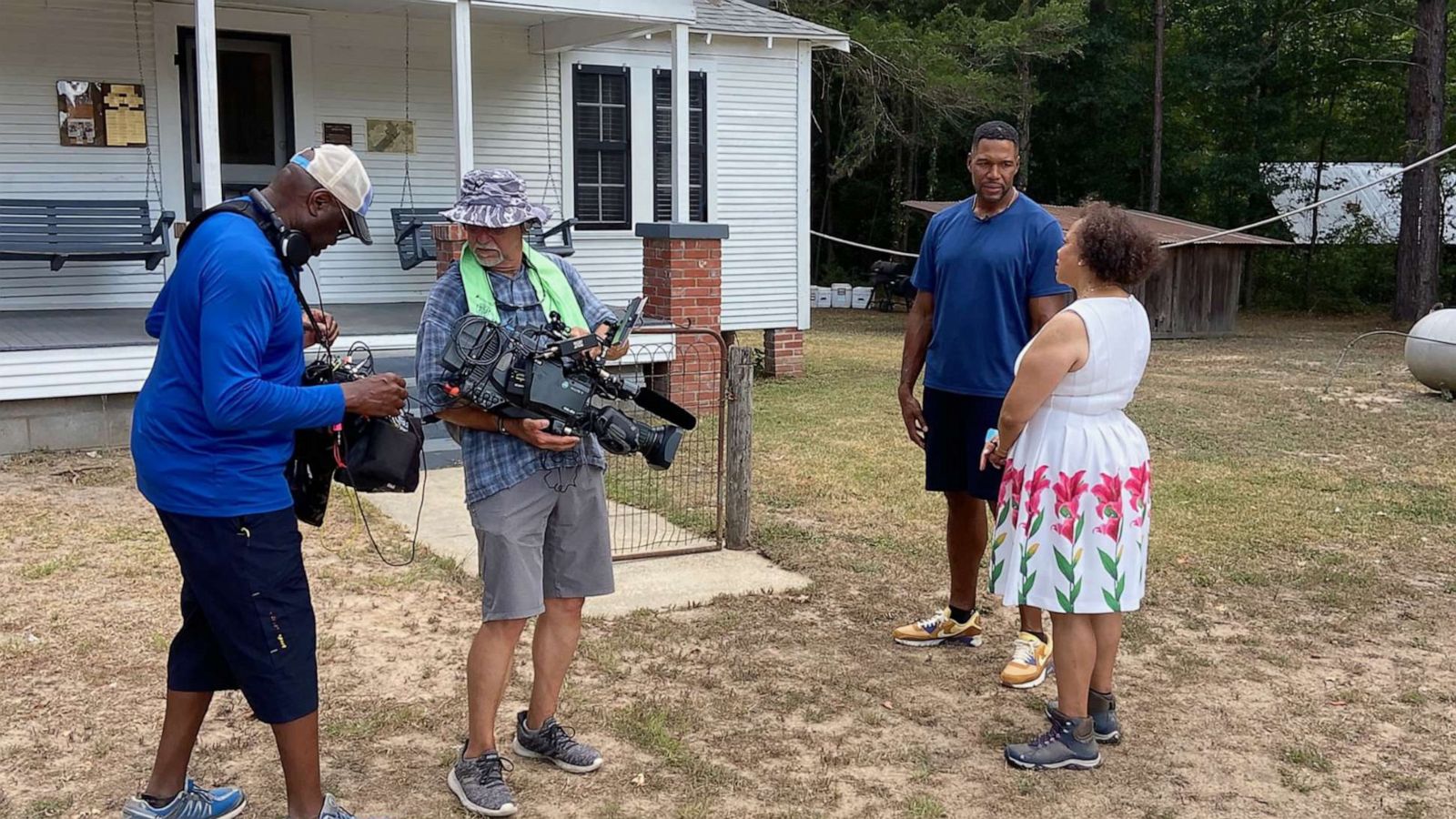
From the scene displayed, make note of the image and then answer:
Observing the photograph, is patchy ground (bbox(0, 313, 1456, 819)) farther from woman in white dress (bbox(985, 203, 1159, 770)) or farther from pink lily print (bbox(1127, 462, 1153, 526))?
pink lily print (bbox(1127, 462, 1153, 526))

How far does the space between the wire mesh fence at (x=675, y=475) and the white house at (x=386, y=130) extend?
1324mm

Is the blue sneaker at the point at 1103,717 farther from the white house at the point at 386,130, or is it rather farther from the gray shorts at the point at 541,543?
Result: the white house at the point at 386,130

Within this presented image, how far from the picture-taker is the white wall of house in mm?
9594

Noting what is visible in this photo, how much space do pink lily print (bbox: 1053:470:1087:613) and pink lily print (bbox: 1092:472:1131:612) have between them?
52 millimetres

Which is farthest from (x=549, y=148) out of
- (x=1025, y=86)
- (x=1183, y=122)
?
(x=1183, y=122)

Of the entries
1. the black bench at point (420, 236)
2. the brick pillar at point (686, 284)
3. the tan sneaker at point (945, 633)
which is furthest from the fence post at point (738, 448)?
the black bench at point (420, 236)

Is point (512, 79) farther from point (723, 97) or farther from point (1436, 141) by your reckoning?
point (1436, 141)

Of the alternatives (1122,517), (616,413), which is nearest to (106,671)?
(616,413)

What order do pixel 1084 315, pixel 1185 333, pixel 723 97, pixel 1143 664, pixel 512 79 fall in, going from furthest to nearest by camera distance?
1. pixel 1185 333
2. pixel 723 97
3. pixel 512 79
4. pixel 1143 664
5. pixel 1084 315

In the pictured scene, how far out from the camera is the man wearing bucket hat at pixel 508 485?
321cm

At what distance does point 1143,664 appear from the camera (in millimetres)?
4590

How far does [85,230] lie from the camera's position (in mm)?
9438

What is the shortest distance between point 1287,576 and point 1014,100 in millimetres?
18590

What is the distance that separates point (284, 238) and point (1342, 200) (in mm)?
27761
